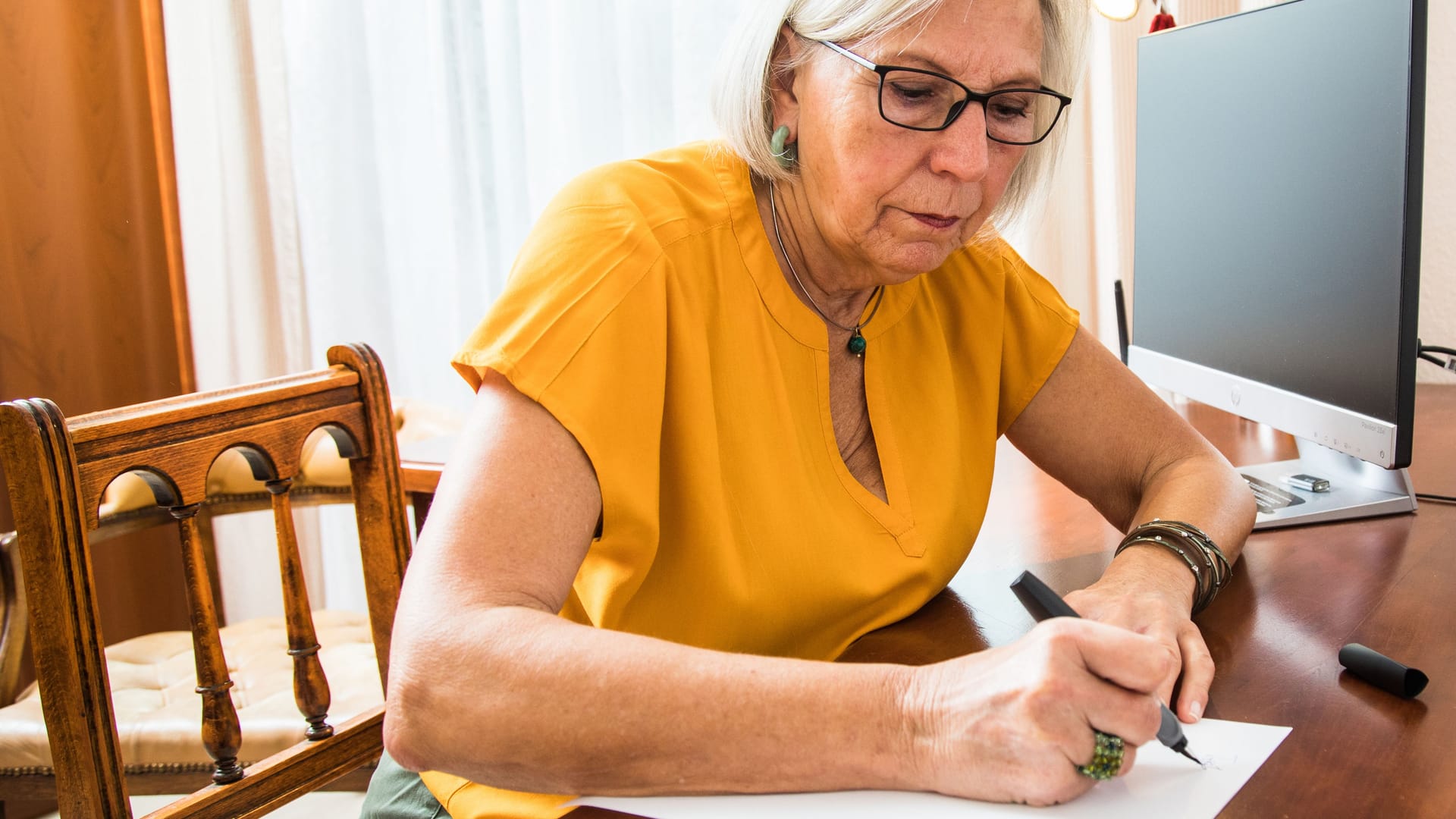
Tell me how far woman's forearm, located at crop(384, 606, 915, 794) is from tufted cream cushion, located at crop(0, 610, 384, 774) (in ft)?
2.60

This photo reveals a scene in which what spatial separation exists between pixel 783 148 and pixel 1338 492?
2.56 ft

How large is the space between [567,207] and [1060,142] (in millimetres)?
609

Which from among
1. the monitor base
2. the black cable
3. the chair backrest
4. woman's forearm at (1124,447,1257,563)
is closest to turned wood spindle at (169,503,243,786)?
the chair backrest

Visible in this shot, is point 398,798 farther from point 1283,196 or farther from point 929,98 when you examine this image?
point 1283,196

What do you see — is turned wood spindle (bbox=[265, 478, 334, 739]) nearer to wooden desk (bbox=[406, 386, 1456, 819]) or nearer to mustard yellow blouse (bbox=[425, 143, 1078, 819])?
mustard yellow blouse (bbox=[425, 143, 1078, 819])

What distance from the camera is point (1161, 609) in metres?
0.93

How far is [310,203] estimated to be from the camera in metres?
2.36

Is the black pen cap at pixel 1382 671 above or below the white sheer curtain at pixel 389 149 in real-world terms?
below

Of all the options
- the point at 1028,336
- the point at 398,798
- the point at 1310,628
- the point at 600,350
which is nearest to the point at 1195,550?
the point at 1310,628

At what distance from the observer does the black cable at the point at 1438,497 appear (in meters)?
1.32

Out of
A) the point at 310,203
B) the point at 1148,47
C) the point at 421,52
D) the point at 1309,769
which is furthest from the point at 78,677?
the point at 421,52

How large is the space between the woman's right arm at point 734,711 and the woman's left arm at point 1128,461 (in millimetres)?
292

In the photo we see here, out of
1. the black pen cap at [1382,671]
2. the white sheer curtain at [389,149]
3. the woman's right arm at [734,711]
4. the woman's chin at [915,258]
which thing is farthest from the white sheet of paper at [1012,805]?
the white sheer curtain at [389,149]

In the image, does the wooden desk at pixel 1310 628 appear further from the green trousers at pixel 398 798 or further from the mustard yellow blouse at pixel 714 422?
the green trousers at pixel 398 798
